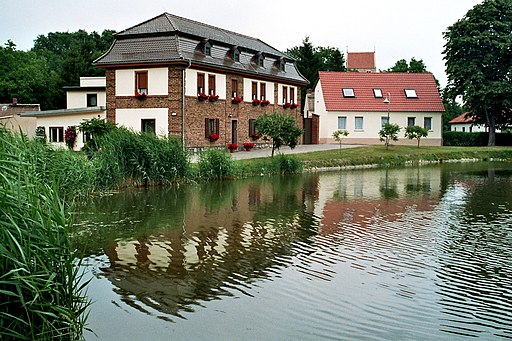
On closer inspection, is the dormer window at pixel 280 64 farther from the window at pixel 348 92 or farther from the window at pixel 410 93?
the window at pixel 410 93

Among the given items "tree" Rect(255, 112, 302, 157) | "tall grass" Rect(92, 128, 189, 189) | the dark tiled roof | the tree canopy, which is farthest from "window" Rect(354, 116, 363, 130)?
"tall grass" Rect(92, 128, 189, 189)

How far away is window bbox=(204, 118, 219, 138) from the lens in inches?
1480

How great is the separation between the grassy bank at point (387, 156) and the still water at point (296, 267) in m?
12.0

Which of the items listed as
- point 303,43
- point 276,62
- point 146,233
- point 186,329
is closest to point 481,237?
point 146,233

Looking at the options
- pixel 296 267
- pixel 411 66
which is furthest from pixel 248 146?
pixel 411 66

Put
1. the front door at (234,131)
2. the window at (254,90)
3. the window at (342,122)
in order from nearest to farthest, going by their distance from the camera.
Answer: the front door at (234,131) → the window at (254,90) → the window at (342,122)

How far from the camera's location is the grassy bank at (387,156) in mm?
36000

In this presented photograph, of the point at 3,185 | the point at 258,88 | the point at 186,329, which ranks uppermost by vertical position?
the point at 258,88

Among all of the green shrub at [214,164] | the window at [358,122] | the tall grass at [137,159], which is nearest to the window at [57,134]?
the tall grass at [137,159]

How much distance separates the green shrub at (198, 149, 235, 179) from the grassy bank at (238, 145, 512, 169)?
2480 mm

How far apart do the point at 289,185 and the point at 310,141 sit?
26286 millimetres

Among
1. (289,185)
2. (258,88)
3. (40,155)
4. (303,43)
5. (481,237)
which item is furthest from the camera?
(303,43)

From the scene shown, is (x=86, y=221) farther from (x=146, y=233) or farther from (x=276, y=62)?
(x=276, y=62)

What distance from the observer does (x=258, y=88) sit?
143ft
